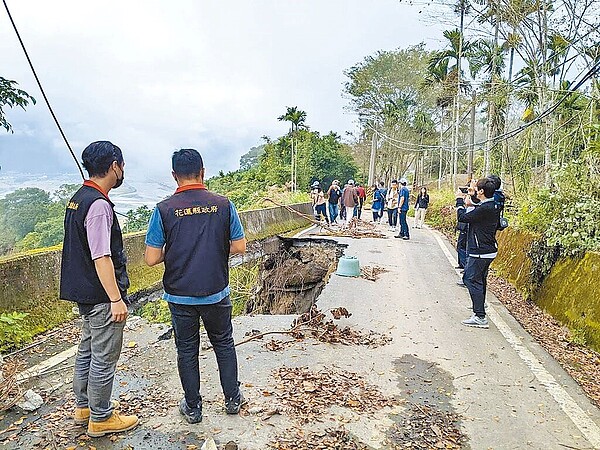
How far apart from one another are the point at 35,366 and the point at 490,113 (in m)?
21.4

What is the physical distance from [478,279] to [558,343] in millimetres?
1158

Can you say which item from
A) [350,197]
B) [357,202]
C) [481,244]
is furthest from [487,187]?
[357,202]

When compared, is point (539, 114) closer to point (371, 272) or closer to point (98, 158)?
point (371, 272)

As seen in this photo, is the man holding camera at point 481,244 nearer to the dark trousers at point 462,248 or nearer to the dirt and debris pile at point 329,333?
the dirt and debris pile at point 329,333

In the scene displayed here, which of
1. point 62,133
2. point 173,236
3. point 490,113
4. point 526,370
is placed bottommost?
point 526,370

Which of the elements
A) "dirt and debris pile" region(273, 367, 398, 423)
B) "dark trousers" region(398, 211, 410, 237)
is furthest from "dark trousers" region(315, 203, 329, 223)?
"dirt and debris pile" region(273, 367, 398, 423)

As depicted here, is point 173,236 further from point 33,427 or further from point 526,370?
point 526,370

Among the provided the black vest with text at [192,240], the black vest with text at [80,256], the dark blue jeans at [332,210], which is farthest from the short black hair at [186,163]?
the dark blue jeans at [332,210]

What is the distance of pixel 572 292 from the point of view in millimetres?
6590

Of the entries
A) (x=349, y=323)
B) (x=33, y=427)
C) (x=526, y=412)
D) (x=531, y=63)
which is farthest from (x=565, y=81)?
(x=33, y=427)

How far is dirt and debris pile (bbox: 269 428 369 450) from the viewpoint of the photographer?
3.38 m

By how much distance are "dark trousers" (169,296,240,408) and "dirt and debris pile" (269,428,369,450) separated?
556 mm

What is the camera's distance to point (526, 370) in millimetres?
4973

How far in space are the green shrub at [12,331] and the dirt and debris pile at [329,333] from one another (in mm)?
2934
